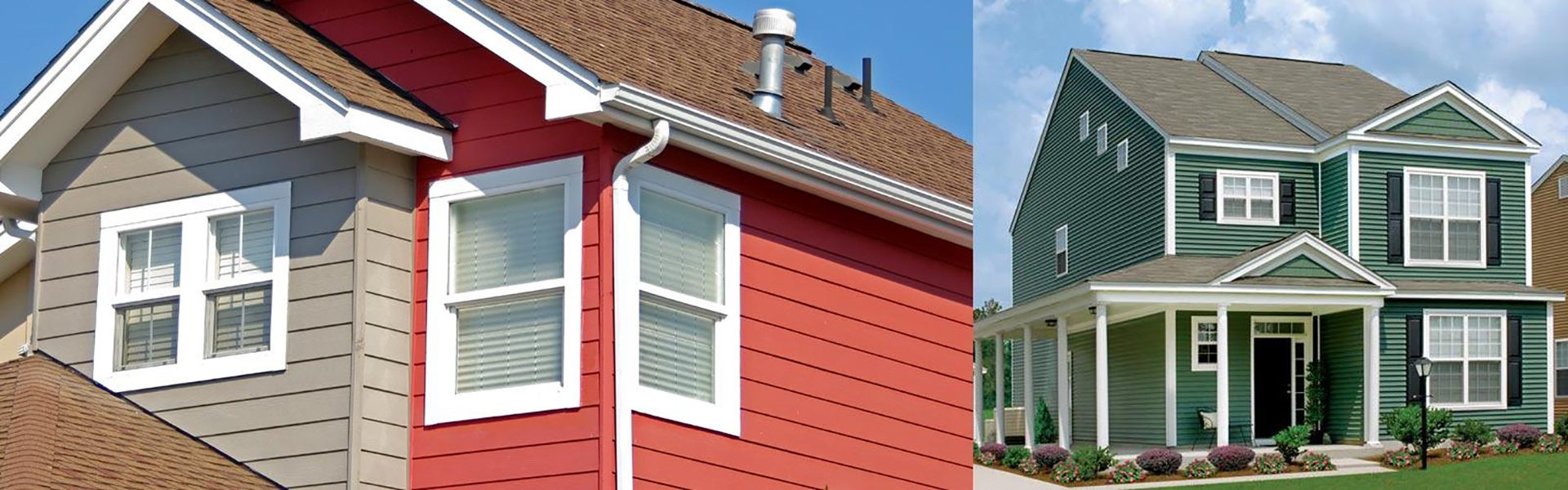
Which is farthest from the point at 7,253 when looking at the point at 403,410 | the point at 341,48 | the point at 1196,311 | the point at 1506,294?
the point at 1506,294

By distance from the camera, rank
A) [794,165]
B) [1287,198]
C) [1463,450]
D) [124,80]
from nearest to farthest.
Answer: [794,165]
[124,80]
[1463,450]
[1287,198]

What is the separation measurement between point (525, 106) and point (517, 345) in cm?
126

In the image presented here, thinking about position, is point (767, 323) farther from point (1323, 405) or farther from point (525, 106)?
point (1323, 405)

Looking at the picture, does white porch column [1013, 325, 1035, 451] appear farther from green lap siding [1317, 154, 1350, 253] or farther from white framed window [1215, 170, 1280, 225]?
green lap siding [1317, 154, 1350, 253]

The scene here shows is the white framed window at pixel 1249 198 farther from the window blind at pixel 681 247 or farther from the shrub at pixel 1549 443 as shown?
the window blind at pixel 681 247

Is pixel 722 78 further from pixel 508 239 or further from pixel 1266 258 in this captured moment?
pixel 1266 258

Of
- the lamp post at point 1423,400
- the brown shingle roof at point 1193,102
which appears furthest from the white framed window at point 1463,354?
the brown shingle roof at point 1193,102

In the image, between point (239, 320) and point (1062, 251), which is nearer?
point (239, 320)

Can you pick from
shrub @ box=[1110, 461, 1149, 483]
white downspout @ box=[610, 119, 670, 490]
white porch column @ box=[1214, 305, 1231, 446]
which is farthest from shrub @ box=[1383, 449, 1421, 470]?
white downspout @ box=[610, 119, 670, 490]

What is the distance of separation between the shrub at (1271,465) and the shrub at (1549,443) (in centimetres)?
279

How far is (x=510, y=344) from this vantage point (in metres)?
→ 9.23

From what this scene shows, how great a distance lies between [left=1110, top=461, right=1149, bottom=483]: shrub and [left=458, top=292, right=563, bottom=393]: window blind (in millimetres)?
5390

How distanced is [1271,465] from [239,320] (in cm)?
825

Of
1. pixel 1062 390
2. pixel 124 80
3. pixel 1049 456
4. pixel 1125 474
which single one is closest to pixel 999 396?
pixel 1062 390
